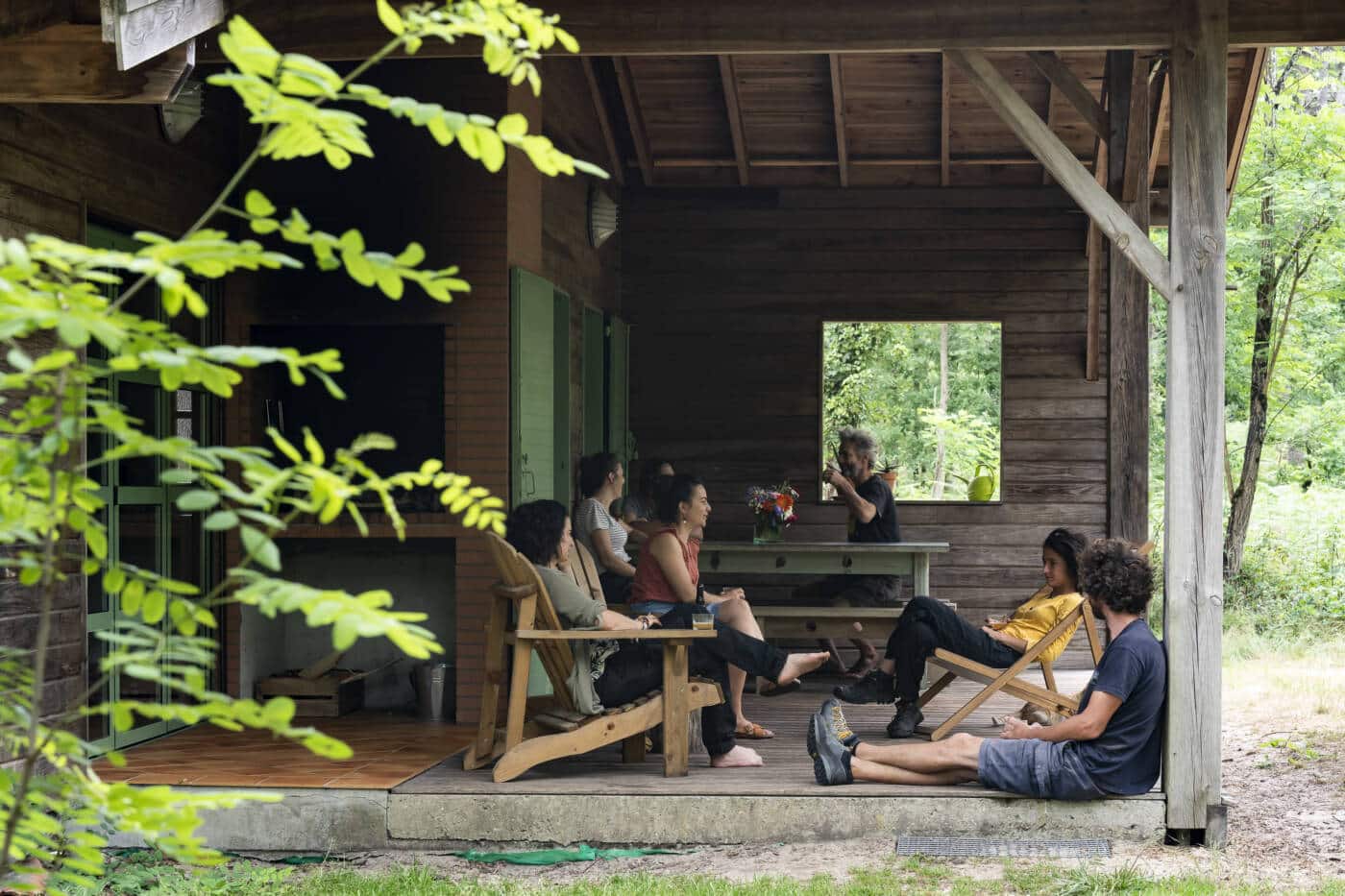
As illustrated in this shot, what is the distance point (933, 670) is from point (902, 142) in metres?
3.78

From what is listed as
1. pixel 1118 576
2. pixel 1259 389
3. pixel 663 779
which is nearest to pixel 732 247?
pixel 663 779

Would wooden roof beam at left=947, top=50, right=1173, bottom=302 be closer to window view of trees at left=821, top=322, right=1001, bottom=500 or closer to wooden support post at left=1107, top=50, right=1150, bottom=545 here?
wooden support post at left=1107, top=50, right=1150, bottom=545

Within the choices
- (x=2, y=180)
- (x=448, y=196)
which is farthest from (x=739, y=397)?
(x=2, y=180)

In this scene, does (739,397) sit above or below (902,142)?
below

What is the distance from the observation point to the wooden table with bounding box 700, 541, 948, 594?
27.7 ft

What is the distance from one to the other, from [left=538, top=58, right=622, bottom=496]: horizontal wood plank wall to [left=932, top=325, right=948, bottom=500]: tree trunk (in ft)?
38.9

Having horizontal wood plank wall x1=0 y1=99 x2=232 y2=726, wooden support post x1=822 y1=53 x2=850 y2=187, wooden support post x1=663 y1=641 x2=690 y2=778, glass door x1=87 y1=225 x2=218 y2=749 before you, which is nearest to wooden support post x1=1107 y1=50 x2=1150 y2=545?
wooden support post x1=822 y1=53 x2=850 y2=187

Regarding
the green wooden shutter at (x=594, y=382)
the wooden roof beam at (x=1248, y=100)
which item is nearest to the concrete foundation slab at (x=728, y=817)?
the green wooden shutter at (x=594, y=382)

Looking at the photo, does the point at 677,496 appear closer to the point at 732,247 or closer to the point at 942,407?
Result: the point at 732,247

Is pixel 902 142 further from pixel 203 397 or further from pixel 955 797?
pixel 955 797

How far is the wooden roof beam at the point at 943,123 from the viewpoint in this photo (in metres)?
9.55

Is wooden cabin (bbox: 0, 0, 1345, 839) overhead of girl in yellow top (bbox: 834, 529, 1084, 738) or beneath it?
overhead

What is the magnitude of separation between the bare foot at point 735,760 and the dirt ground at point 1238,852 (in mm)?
646

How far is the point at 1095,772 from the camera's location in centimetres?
528
